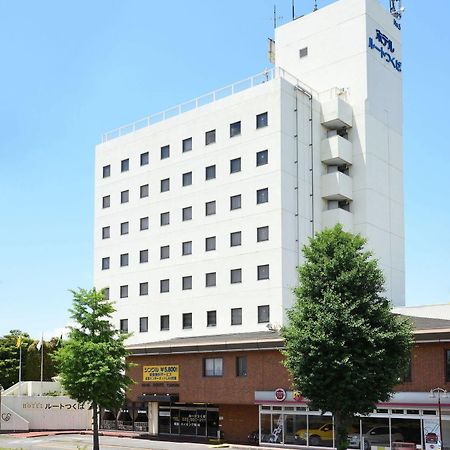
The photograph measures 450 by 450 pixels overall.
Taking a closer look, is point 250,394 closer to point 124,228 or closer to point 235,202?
point 235,202

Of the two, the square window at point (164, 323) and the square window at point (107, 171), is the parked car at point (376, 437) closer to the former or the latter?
the square window at point (164, 323)

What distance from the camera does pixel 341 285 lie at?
1426 inches

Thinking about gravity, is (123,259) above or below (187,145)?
below

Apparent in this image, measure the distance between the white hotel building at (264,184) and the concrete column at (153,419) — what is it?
8.59 m

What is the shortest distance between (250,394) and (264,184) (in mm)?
19313

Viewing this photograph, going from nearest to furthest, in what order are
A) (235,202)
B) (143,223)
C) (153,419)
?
(153,419), (235,202), (143,223)

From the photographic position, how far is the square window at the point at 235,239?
215 feet

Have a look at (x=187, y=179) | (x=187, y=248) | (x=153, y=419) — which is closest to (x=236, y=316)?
(x=187, y=248)

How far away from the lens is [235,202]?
66125 millimetres

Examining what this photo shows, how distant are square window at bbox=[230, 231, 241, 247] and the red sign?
18.2 metres

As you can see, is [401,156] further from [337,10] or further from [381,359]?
[381,359]

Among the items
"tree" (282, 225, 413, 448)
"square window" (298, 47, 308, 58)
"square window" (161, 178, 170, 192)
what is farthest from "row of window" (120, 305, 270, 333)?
"square window" (298, 47, 308, 58)

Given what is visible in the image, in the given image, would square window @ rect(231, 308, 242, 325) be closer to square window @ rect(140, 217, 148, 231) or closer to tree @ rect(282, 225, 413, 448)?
square window @ rect(140, 217, 148, 231)

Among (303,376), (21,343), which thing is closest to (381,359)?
(303,376)
